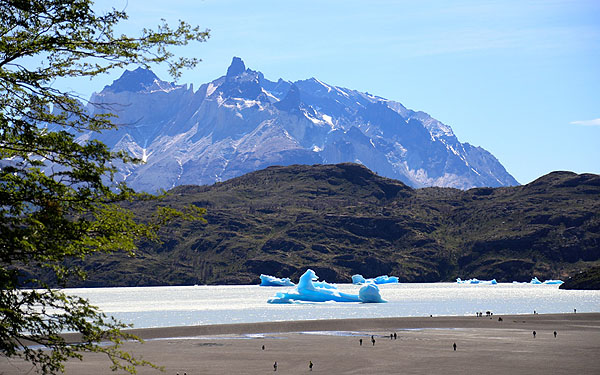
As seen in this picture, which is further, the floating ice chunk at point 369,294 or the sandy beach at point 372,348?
the floating ice chunk at point 369,294

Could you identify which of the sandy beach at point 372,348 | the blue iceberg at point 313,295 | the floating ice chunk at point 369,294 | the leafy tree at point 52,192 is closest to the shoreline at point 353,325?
the sandy beach at point 372,348

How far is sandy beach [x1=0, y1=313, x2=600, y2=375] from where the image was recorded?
50.0 metres

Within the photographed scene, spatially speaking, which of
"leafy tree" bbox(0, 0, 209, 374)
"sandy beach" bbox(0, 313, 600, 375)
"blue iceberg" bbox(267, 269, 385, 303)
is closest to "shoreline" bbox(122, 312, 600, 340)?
"sandy beach" bbox(0, 313, 600, 375)

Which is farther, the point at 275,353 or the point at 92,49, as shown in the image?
the point at 275,353

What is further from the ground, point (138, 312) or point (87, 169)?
point (87, 169)

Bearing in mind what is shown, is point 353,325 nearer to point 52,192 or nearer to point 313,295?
point 313,295

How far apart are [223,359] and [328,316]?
199ft

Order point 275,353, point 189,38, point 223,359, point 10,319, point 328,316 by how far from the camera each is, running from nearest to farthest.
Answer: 1. point 10,319
2. point 189,38
3. point 223,359
4. point 275,353
5. point 328,316

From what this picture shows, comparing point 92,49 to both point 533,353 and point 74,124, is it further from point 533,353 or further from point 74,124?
point 533,353

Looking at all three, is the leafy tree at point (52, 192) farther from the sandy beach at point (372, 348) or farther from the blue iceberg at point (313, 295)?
the blue iceberg at point (313, 295)

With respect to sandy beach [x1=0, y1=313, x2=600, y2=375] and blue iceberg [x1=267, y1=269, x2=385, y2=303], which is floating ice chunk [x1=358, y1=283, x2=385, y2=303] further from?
sandy beach [x1=0, y1=313, x2=600, y2=375]

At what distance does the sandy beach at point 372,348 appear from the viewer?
164ft

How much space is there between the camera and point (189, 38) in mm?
18422

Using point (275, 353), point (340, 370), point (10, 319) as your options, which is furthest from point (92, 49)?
point (275, 353)
